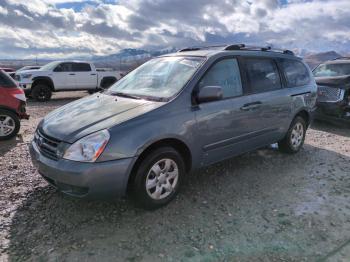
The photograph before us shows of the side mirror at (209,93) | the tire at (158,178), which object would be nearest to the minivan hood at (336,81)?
the side mirror at (209,93)

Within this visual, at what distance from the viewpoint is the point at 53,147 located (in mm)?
3434

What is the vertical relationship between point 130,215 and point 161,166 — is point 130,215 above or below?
below

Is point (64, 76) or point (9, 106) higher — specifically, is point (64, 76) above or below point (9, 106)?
above

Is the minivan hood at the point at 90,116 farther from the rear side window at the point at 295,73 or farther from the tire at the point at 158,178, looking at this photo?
the rear side window at the point at 295,73

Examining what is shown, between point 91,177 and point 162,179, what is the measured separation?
0.86 metres

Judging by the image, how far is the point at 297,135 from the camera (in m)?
5.92

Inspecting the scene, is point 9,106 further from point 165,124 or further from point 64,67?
point 64,67

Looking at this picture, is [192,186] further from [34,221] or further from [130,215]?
[34,221]

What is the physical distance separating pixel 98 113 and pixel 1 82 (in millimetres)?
4019

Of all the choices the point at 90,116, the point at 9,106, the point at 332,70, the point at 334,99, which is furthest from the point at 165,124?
the point at 332,70

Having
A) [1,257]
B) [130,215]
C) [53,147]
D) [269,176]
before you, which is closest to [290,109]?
[269,176]

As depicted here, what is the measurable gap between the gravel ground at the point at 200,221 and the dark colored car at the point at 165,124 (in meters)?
0.39

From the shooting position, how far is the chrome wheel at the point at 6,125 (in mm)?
6703

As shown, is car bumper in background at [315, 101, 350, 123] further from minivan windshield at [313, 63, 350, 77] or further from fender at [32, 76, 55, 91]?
fender at [32, 76, 55, 91]
